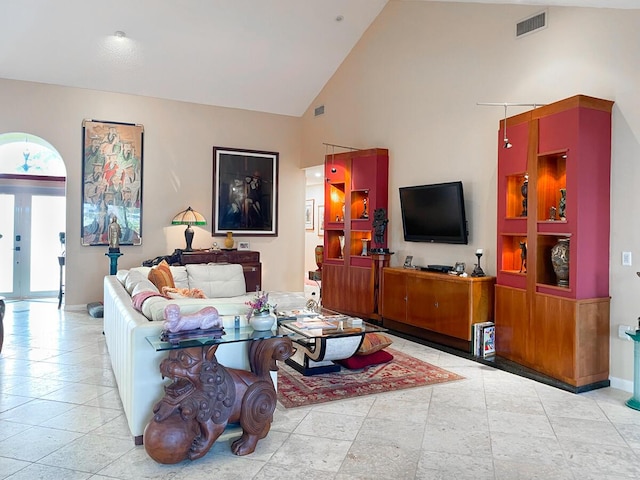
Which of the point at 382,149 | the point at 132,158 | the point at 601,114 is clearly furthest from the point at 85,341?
Result: the point at 601,114

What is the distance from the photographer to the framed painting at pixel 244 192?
8656 millimetres

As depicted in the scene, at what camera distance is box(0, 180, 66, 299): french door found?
8609 mm

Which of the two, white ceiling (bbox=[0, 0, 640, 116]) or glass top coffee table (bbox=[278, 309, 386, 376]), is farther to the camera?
white ceiling (bbox=[0, 0, 640, 116])

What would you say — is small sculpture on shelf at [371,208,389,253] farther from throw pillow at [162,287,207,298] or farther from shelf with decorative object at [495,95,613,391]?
throw pillow at [162,287,207,298]

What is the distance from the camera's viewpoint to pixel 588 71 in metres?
4.45

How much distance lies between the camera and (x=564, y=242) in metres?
4.29

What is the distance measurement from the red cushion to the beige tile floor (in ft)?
2.19

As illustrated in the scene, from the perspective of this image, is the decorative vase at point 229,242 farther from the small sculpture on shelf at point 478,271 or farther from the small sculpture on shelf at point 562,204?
the small sculpture on shelf at point 562,204

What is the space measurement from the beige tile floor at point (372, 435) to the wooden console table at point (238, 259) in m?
3.38

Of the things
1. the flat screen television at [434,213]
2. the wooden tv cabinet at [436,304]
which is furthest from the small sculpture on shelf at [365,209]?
the wooden tv cabinet at [436,304]

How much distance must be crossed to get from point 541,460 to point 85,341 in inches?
195

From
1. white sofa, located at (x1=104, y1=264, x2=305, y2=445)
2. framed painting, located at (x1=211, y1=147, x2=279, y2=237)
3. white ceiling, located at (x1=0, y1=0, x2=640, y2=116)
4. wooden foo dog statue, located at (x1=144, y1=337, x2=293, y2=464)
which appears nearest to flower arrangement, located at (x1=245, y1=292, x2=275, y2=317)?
white sofa, located at (x1=104, y1=264, x2=305, y2=445)

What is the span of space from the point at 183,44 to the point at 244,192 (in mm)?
2850

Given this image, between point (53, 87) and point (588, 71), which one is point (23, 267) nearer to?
point (53, 87)
